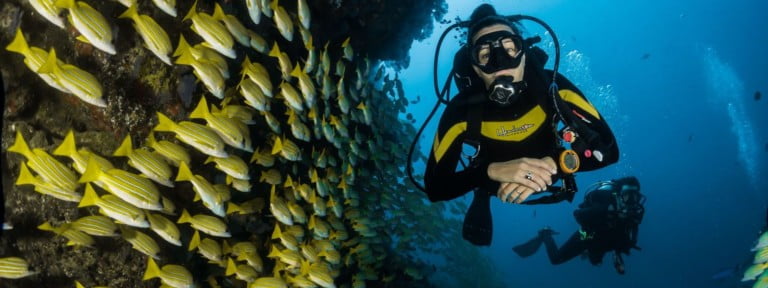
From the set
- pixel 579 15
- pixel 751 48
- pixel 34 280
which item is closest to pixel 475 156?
pixel 34 280

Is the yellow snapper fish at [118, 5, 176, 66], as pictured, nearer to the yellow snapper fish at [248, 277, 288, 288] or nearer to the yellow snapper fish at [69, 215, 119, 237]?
the yellow snapper fish at [69, 215, 119, 237]

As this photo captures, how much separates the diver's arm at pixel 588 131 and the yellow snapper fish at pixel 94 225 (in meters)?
3.77

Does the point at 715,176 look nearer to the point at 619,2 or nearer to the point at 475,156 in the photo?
the point at 619,2

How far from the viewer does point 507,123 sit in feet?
13.9

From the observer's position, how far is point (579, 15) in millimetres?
89062

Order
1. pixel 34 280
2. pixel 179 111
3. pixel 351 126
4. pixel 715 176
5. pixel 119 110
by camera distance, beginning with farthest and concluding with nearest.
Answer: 1. pixel 715 176
2. pixel 351 126
3. pixel 179 111
4. pixel 119 110
5. pixel 34 280

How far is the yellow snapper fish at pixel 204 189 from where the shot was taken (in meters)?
3.03

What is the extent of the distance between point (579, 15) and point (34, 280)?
101365 mm

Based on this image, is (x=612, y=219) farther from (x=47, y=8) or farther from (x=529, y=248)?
(x=47, y=8)

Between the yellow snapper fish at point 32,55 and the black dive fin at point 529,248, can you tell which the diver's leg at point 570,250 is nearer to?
the black dive fin at point 529,248

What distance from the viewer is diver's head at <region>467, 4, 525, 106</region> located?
12.2 feet

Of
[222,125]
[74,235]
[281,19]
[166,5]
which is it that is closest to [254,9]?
[281,19]

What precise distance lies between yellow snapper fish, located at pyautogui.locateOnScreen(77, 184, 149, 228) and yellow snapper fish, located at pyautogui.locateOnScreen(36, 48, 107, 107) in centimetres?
60

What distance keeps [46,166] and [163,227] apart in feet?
2.80
